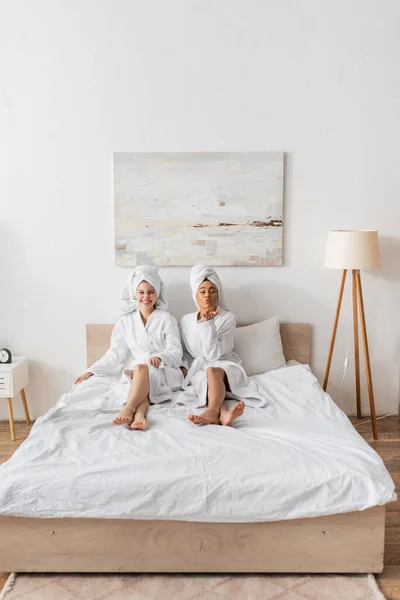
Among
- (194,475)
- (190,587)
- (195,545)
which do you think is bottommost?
(190,587)

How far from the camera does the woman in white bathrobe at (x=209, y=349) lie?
3172 millimetres

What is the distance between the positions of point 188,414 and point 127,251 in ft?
4.12

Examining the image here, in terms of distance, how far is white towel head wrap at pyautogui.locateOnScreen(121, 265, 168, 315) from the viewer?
140 inches

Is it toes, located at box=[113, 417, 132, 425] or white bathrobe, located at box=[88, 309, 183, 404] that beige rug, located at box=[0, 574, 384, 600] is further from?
white bathrobe, located at box=[88, 309, 183, 404]

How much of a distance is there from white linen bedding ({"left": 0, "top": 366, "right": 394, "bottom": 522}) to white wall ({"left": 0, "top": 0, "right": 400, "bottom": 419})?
1348mm

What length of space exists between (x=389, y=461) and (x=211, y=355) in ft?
3.64

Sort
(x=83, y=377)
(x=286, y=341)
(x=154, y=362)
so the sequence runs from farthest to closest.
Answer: (x=286, y=341) → (x=83, y=377) → (x=154, y=362)

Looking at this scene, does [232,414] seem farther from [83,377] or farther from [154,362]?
[83,377]

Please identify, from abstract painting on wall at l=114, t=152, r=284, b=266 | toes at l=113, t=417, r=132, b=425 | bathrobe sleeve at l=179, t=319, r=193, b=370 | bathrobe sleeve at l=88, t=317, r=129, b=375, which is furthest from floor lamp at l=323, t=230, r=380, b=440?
toes at l=113, t=417, r=132, b=425

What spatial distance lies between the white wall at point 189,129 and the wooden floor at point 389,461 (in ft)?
1.49

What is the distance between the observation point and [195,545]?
2.32 meters

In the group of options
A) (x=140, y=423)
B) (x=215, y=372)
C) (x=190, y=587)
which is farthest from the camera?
(x=215, y=372)

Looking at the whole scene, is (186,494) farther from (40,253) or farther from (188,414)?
(40,253)

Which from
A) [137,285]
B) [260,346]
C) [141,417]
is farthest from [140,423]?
[260,346]
